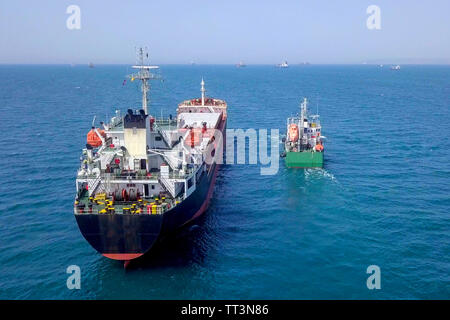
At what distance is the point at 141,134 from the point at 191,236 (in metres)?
10.7

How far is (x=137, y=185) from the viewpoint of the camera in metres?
36.2

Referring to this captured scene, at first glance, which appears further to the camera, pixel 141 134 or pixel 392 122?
pixel 392 122

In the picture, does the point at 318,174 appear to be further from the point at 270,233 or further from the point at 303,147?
the point at 270,233

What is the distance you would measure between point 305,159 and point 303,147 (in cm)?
443

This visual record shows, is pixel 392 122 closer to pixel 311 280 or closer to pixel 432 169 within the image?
pixel 432 169

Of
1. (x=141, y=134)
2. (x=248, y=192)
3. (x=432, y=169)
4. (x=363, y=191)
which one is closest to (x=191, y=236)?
(x=141, y=134)

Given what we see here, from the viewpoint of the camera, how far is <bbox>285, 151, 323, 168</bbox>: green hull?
187 feet

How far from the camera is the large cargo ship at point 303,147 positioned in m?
57.2

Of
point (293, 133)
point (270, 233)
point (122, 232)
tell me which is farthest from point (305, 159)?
point (122, 232)
